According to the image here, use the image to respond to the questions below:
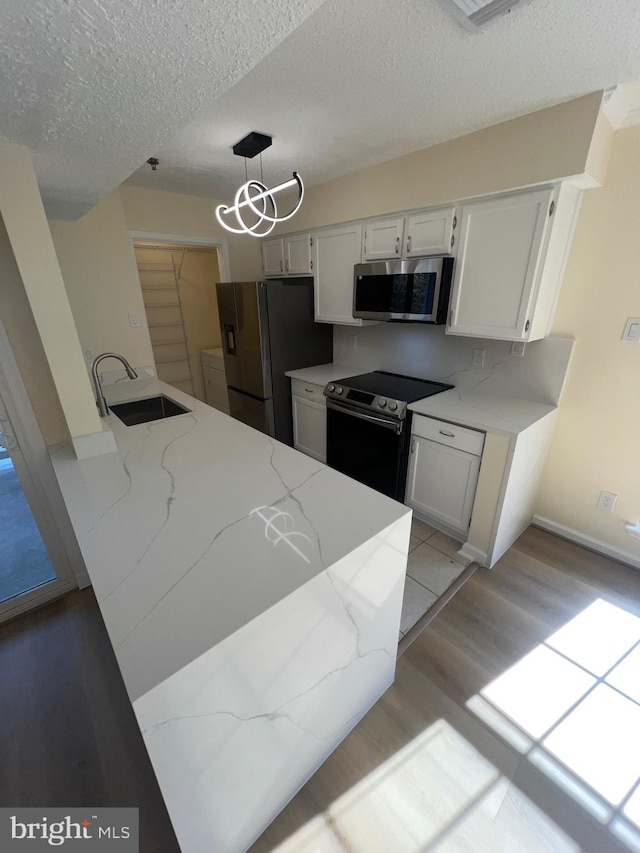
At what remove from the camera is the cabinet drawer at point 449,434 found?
1993mm

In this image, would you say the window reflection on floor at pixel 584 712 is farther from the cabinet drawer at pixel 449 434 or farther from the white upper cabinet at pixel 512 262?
the white upper cabinet at pixel 512 262

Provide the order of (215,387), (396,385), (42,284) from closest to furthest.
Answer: (42,284), (396,385), (215,387)

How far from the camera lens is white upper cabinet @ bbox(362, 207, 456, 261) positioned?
6.86ft

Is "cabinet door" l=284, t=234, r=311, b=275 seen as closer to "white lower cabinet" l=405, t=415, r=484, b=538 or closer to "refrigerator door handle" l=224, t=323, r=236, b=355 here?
"refrigerator door handle" l=224, t=323, r=236, b=355

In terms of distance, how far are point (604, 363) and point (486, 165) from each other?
4.27ft

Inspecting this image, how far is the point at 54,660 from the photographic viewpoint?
1.60 metres

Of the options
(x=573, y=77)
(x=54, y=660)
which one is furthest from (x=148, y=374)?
(x=573, y=77)

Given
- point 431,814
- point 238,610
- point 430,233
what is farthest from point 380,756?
point 430,233

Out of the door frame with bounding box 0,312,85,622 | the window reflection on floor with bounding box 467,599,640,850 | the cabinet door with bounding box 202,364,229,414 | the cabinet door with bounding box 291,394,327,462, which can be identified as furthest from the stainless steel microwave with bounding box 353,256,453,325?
the cabinet door with bounding box 202,364,229,414

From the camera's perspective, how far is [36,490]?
179 centimetres

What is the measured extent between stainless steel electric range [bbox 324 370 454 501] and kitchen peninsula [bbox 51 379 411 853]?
1044 mm

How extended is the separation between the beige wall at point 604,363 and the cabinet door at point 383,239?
102 centimetres

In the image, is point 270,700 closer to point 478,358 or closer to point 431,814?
point 431,814

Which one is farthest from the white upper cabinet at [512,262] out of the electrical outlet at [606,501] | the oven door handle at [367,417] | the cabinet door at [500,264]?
the electrical outlet at [606,501]
